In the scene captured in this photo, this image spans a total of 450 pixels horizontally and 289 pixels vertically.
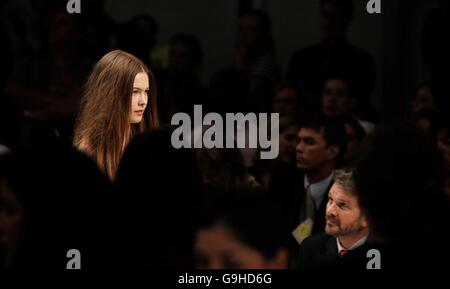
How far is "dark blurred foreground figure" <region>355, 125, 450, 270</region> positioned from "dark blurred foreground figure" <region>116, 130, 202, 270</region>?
422 mm

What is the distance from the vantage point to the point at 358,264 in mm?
2553

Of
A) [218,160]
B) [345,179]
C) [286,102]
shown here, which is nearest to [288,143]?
[286,102]

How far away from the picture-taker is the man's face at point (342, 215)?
409cm

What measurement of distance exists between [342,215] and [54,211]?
1949mm

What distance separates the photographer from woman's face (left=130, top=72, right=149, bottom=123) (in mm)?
4340

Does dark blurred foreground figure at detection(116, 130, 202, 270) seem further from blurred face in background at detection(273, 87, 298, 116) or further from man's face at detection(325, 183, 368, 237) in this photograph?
blurred face in background at detection(273, 87, 298, 116)

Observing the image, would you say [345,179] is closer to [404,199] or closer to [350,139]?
[350,139]

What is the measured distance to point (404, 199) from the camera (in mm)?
2588

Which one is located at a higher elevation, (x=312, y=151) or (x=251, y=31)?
(x=251, y=31)

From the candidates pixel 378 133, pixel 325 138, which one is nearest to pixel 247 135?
pixel 325 138

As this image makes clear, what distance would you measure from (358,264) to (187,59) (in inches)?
124

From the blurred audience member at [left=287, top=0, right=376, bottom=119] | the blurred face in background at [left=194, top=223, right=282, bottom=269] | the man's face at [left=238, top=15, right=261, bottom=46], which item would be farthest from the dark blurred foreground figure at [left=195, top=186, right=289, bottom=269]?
the man's face at [left=238, top=15, right=261, bottom=46]

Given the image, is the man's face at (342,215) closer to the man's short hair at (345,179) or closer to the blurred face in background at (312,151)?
the man's short hair at (345,179)
